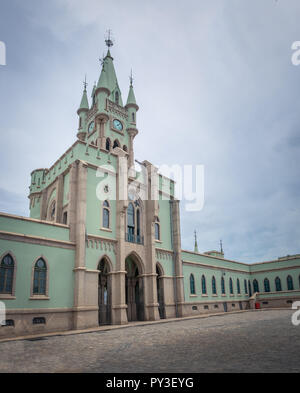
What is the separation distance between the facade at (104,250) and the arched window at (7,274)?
0.18 feet

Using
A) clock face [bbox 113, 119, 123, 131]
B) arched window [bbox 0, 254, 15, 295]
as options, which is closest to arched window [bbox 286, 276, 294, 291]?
clock face [bbox 113, 119, 123, 131]

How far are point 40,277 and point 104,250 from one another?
5238 millimetres

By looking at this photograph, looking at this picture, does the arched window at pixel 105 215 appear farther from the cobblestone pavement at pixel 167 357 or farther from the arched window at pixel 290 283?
the arched window at pixel 290 283

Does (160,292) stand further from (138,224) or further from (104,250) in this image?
(104,250)

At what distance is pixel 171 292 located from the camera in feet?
93.0

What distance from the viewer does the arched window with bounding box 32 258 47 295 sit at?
18750 millimetres

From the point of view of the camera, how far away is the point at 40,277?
19.0 m

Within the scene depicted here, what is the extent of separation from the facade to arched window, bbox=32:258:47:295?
2.3 inches

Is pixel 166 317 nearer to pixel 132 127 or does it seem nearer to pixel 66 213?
pixel 66 213

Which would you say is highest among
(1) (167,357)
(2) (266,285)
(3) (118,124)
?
(3) (118,124)

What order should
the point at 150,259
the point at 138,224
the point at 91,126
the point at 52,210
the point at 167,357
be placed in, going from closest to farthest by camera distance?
the point at 167,357 → the point at 52,210 → the point at 150,259 → the point at 138,224 → the point at 91,126

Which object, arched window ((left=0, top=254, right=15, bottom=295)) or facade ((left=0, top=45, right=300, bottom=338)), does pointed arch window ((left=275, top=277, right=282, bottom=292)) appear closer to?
facade ((left=0, top=45, right=300, bottom=338))

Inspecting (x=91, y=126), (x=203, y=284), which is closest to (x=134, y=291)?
(x=203, y=284)
